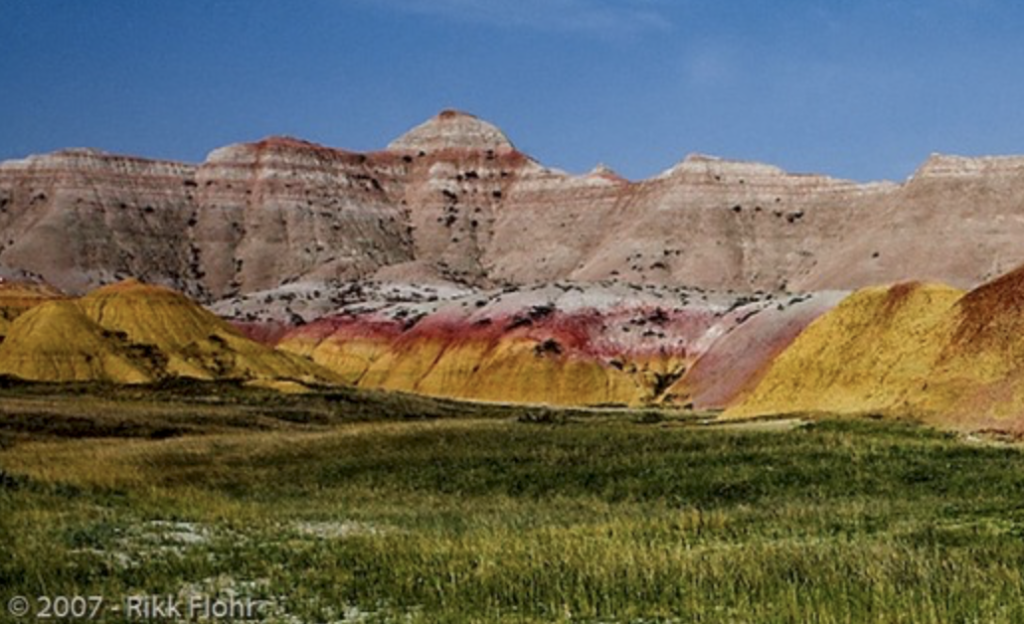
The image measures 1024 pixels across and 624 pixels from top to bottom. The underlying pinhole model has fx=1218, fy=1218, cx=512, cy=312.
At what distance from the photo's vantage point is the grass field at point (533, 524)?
16.5m

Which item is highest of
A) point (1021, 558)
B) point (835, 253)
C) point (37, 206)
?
point (37, 206)

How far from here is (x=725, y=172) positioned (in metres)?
193

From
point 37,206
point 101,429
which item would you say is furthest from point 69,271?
point 101,429

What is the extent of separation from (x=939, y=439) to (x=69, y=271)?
16027 cm

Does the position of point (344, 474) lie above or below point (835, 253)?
below

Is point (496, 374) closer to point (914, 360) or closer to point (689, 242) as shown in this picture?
point (689, 242)

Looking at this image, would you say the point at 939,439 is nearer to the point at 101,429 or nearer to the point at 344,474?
the point at 344,474

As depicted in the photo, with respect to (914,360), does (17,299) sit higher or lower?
higher

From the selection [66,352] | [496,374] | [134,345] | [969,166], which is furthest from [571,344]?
[969,166]

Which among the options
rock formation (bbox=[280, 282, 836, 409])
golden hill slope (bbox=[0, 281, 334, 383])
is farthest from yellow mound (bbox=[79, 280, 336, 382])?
rock formation (bbox=[280, 282, 836, 409])

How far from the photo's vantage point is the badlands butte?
211ft

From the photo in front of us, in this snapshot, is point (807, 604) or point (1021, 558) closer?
point (807, 604)

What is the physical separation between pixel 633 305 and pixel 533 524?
355ft

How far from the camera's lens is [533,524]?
26016 millimetres
